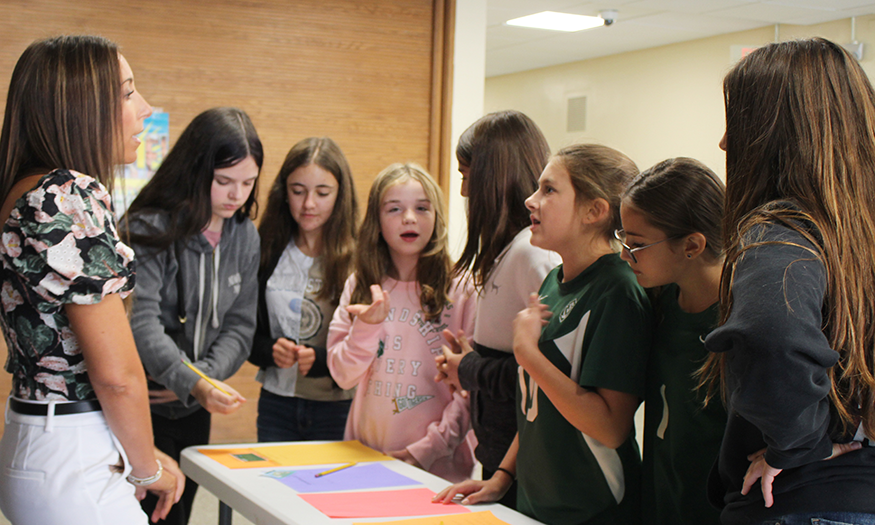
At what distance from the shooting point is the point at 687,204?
4.07ft

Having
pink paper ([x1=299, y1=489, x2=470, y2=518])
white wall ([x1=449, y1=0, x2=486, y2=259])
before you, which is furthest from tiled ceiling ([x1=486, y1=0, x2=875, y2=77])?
pink paper ([x1=299, y1=489, x2=470, y2=518])

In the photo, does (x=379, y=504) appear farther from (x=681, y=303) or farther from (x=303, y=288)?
(x=303, y=288)

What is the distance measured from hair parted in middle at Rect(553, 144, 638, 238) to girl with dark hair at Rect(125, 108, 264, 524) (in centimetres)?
90

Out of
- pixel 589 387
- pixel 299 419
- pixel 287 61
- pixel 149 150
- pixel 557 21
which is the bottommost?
pixel 299 419

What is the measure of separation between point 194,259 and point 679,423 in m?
A: 1.26

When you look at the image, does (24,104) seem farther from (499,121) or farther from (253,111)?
(253,111)

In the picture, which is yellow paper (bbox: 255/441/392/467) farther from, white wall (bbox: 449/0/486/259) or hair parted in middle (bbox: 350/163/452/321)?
white wall (bbox: 449/0/486/259)

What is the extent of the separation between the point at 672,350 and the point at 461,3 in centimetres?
299

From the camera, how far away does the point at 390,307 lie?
193 centimetres

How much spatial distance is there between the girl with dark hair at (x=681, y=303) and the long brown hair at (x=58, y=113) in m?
0.96

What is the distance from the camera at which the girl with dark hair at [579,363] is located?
4.19 ft

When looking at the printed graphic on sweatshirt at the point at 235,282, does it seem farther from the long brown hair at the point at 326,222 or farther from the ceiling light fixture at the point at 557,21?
the ceiling light fixture at the point at 557,21

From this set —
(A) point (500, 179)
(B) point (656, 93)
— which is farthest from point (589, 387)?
(B) point (656, 93)

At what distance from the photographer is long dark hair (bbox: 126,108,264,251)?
1848 millimetres
